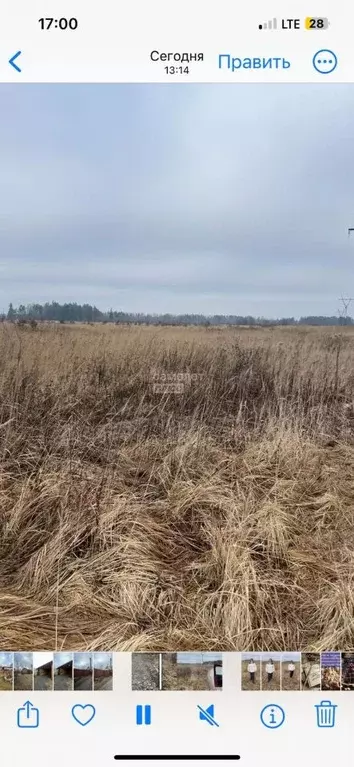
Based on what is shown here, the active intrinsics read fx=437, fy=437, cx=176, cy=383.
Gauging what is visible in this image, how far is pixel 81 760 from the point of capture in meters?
1.07

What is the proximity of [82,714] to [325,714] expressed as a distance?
1.95 ft

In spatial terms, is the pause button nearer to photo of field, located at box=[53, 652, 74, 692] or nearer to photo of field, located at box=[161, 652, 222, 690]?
photo of field, located at box=[161, 652, 222, 690]

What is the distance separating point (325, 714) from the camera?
1.07 m

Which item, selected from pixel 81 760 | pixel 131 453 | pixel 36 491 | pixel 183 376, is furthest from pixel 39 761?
pixel 183 376

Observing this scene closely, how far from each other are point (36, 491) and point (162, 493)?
0.44 metres

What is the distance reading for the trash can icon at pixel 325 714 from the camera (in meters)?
1.07

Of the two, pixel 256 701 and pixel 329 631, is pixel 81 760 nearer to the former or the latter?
pixel 256 701

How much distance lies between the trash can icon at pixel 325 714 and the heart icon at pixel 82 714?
55 cm
